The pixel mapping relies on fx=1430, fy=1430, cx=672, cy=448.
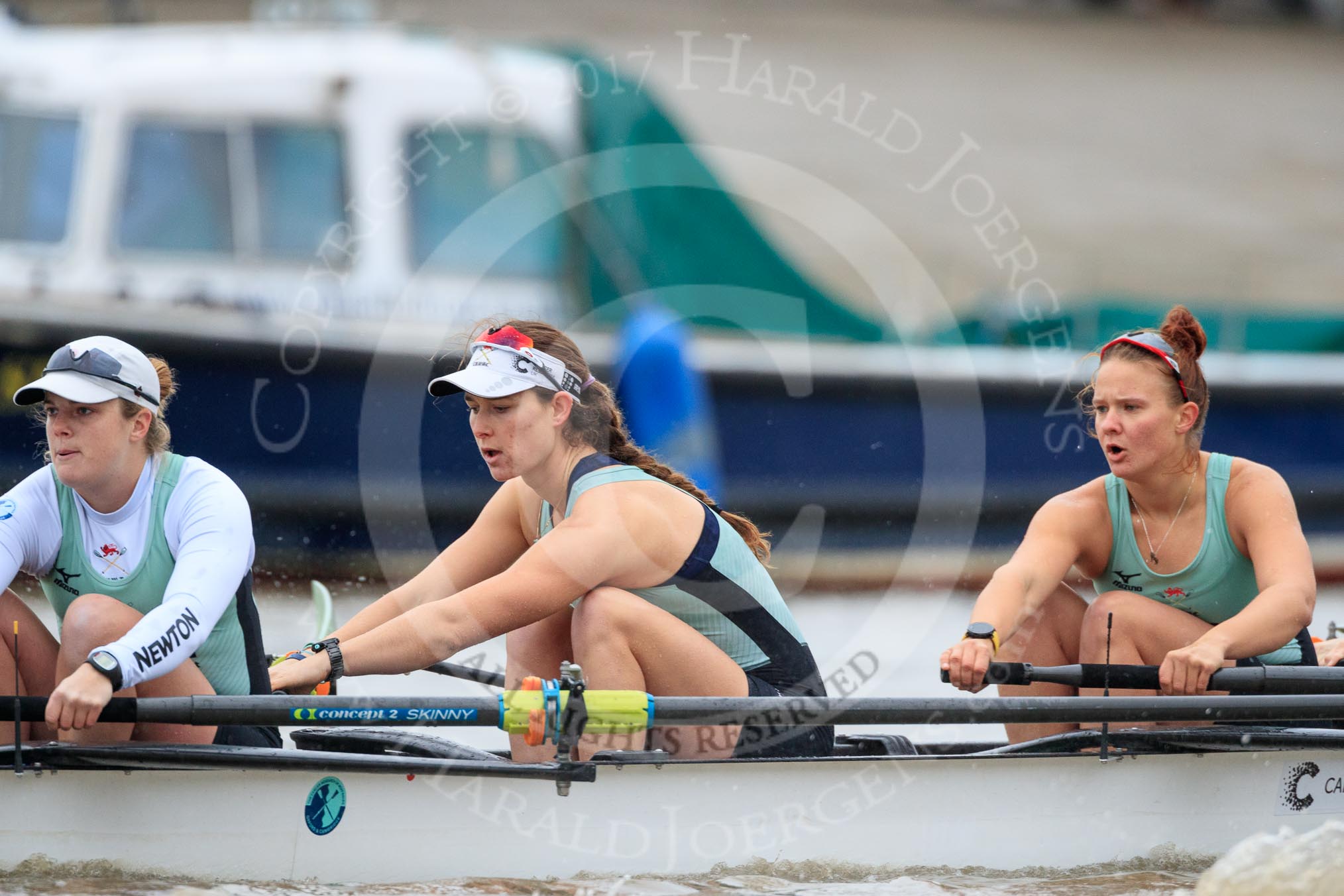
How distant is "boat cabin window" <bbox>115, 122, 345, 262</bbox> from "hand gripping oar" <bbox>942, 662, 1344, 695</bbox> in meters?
5.27

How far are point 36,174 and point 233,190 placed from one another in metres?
0.96

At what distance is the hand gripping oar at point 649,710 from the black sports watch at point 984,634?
0.14 metres

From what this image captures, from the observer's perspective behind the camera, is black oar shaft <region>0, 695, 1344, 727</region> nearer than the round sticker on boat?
Yes

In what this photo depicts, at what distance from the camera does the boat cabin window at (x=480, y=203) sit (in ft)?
26.1

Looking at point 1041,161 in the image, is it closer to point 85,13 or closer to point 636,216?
point 85,13

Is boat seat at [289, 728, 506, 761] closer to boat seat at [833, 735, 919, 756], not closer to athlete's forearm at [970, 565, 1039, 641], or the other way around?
boat seat at [833, 735, 919, 756]

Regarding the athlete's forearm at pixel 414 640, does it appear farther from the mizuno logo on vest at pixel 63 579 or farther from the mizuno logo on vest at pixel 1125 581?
the mizuno logo on vest at pixel 1125 581

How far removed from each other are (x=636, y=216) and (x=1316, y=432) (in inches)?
170

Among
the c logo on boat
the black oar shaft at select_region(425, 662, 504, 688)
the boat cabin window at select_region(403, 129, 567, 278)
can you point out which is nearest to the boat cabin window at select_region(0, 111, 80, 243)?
the boat cabin window at select_region(403, 129, 567, 278)

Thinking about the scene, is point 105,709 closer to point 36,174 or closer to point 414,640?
point 414,640

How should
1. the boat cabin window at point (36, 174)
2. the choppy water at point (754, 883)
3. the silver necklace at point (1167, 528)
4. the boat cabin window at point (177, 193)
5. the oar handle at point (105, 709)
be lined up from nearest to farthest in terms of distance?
1. the oar handle at point (105, 709)
2. the choppy water at point (754, 883)
3. the silver necklace at point (1167, 528)
4. the boat cabin window at point (36, 174)
5. the boat cabin window at point (177, 193)

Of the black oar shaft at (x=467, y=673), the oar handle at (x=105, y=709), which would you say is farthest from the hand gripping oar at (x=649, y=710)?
the black oar shaft at (x=467, y=673)

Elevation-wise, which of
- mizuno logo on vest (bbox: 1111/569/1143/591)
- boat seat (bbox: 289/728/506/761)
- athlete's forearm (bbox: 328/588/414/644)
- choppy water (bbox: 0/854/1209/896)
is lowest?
choppy water (bbox: 0/854/1209/896)

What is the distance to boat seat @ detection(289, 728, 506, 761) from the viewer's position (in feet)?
11.5
